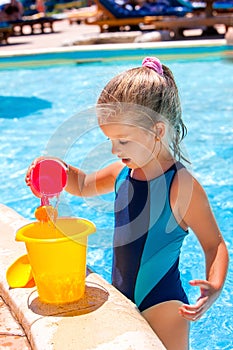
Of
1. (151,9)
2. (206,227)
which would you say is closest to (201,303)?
(206,227)

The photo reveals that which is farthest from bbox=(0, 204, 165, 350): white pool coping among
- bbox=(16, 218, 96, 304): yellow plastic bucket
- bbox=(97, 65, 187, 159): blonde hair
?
bbox=(97, 65, 187, 159): blonde hair

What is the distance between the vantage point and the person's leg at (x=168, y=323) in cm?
196

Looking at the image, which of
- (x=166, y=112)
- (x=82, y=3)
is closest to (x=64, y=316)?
(x=166, y=112)

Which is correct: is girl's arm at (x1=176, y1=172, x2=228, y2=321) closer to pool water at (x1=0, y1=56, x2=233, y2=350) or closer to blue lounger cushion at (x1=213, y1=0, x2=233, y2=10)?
pool water at (x1=0, y1=56, x2=233, y2=350)

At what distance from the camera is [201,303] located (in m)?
1.65

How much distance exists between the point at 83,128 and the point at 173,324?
0.70 m

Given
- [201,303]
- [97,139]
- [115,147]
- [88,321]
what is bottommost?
[97,139]

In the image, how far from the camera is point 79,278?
190cm

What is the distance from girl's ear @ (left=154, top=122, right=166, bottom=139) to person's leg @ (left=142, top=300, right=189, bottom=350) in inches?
22.0

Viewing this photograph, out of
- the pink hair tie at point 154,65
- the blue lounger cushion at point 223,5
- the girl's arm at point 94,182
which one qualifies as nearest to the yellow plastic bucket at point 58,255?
the girl's arm at point 94,182

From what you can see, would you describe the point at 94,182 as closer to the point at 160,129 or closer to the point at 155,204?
the point at 155,204

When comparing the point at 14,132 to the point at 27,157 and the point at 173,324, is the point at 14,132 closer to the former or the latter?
the point at 27,157

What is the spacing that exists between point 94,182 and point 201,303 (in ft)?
2.28

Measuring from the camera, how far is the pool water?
2.02 m
